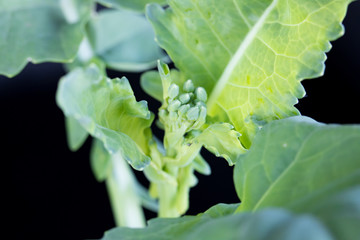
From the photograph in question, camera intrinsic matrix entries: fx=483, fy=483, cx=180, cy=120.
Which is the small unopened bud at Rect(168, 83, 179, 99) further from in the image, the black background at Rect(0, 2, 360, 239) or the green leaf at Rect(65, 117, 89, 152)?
the black background at Rect(0, 2, 360, 239)

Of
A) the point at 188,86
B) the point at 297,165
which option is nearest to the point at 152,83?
the point at 188,86

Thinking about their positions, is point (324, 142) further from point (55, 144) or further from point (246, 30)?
point (55, 144)

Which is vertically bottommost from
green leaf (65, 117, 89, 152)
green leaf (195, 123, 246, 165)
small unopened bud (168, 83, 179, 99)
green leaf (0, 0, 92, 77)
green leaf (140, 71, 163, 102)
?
green leaf (65, 117, 89, 152)

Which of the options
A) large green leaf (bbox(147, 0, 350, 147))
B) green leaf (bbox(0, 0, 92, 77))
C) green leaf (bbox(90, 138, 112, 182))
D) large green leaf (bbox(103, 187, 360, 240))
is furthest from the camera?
green leaf (bbox(90, 138, 112, 182))

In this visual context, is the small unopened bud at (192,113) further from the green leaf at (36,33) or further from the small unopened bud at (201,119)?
the green leaf at (36,33)

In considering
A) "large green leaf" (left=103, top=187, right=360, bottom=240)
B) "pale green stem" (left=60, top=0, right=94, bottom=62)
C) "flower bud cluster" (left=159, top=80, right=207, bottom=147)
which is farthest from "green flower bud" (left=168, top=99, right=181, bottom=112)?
"pale green stem" (left=60, top=0, right=94, bottom=62)

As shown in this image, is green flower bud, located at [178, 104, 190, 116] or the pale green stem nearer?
green flower bud, located at [178, 104, 190, 116]
